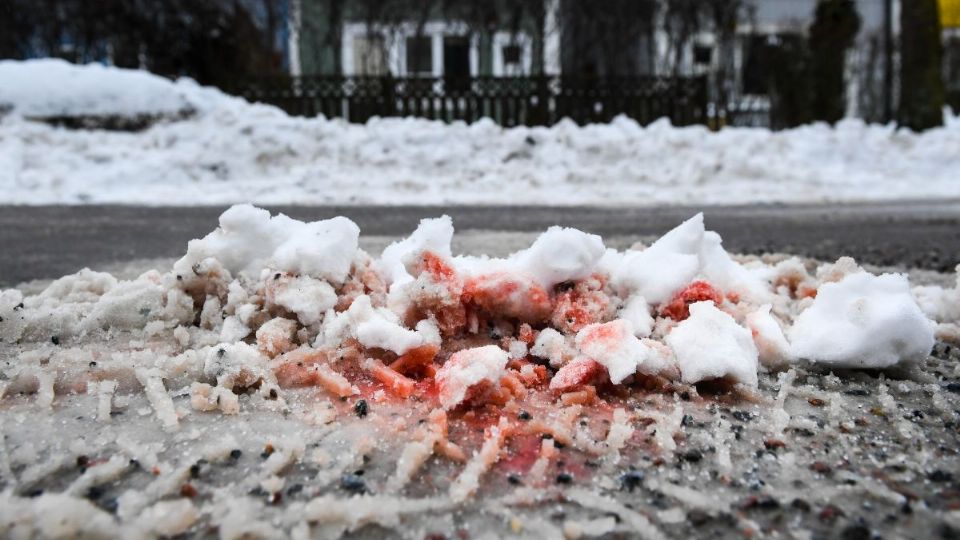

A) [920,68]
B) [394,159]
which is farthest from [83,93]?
[920,68]

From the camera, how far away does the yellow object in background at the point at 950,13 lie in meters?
18.1

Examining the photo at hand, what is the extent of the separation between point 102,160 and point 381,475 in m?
7.85

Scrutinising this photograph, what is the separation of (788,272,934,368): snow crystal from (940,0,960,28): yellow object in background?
63.9ft

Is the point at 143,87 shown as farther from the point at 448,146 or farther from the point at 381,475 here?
the point at 381,475

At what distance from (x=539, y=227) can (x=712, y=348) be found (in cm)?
331

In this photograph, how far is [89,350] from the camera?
2.04 m

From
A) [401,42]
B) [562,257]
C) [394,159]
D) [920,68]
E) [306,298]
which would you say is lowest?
[306,298]

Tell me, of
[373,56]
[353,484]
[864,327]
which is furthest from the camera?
[373,56]

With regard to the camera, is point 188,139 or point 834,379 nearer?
point 834,379

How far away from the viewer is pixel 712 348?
1.78m

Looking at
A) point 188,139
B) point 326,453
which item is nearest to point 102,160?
point 188,139

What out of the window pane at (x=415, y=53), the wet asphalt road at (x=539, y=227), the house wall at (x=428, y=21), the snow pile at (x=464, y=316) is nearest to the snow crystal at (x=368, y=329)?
the snow pile at (x=464, y=316)

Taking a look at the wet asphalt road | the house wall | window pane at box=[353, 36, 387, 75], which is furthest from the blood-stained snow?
window pane at box=[353, 36, 387, 75]

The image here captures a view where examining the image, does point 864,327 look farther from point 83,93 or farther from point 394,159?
point 83,93
